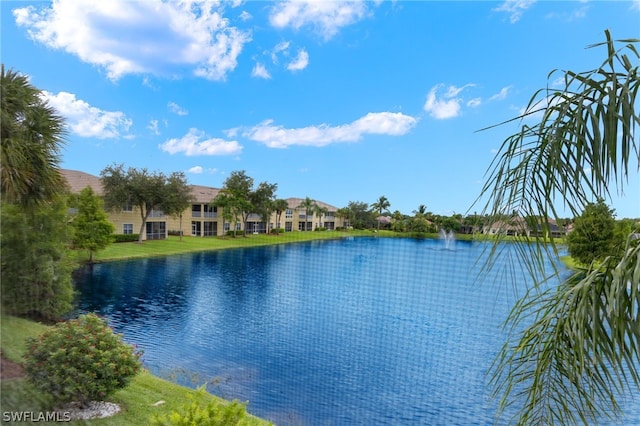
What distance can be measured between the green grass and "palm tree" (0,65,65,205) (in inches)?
22.0

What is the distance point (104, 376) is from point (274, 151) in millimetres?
1528

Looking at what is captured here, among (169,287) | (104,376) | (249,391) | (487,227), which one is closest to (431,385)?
(249,391)

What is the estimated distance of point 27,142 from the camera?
1.50 meters

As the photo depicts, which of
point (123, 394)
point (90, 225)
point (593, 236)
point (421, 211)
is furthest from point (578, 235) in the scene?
point (90, 225)

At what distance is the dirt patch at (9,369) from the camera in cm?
128

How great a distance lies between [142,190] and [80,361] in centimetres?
706

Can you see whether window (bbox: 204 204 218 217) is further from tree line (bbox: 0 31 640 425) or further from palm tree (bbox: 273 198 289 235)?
tree line (bbox: 0 31 640 425)

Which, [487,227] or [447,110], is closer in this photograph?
[487,227]

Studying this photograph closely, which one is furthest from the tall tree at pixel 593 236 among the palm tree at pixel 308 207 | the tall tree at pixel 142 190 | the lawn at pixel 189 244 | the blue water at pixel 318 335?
the tall tree at pixel 142 190

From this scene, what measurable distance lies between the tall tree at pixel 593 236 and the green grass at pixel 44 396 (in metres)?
1.26

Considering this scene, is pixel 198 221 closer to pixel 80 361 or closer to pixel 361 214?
pixel 361 214

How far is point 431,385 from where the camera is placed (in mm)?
3971

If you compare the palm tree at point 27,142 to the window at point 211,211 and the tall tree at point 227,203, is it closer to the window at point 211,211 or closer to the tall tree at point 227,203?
the tall tree at point 227,203

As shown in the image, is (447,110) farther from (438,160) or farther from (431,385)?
(431,385)
